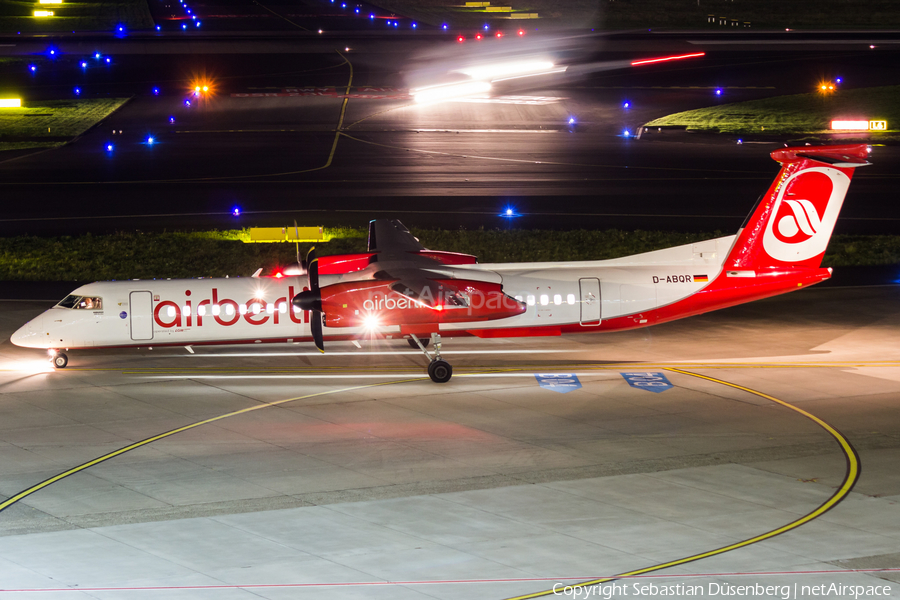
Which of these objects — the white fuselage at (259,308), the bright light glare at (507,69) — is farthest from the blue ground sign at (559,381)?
the bright light glare at (507,69)

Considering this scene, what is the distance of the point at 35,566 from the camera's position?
16.5 metres

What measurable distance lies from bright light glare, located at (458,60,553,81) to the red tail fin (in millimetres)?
53817

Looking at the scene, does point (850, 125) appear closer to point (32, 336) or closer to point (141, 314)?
point (141, 314)

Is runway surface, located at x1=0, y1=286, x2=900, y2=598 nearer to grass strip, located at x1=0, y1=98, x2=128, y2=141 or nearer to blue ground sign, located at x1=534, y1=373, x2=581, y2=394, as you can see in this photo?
blue ground sign, located at x1=534, y1=373, x2=581, y2=394

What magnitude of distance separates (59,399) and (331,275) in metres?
8.63

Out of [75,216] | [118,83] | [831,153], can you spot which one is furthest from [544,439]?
[118,83]

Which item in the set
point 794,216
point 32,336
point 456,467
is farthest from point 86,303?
point 794,216

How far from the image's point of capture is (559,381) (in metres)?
28.3

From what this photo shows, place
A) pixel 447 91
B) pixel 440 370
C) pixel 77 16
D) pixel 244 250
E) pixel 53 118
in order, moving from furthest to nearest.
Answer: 1. pixel 77 16
2. pixel 447 91
3. pixel 53 118
4. pixel 244 250
5. pixel 440 370

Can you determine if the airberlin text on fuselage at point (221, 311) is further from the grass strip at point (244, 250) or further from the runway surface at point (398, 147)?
the runway surface at point (398, 147)

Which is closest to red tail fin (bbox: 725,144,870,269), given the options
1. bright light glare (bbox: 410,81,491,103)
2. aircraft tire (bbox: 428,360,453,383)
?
aircraft tire (bbox: 428,360,453,383)

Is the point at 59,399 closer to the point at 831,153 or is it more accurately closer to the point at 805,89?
the point at 831,153

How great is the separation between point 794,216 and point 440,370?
11735mm

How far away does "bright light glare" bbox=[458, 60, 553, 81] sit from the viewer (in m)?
81.8
